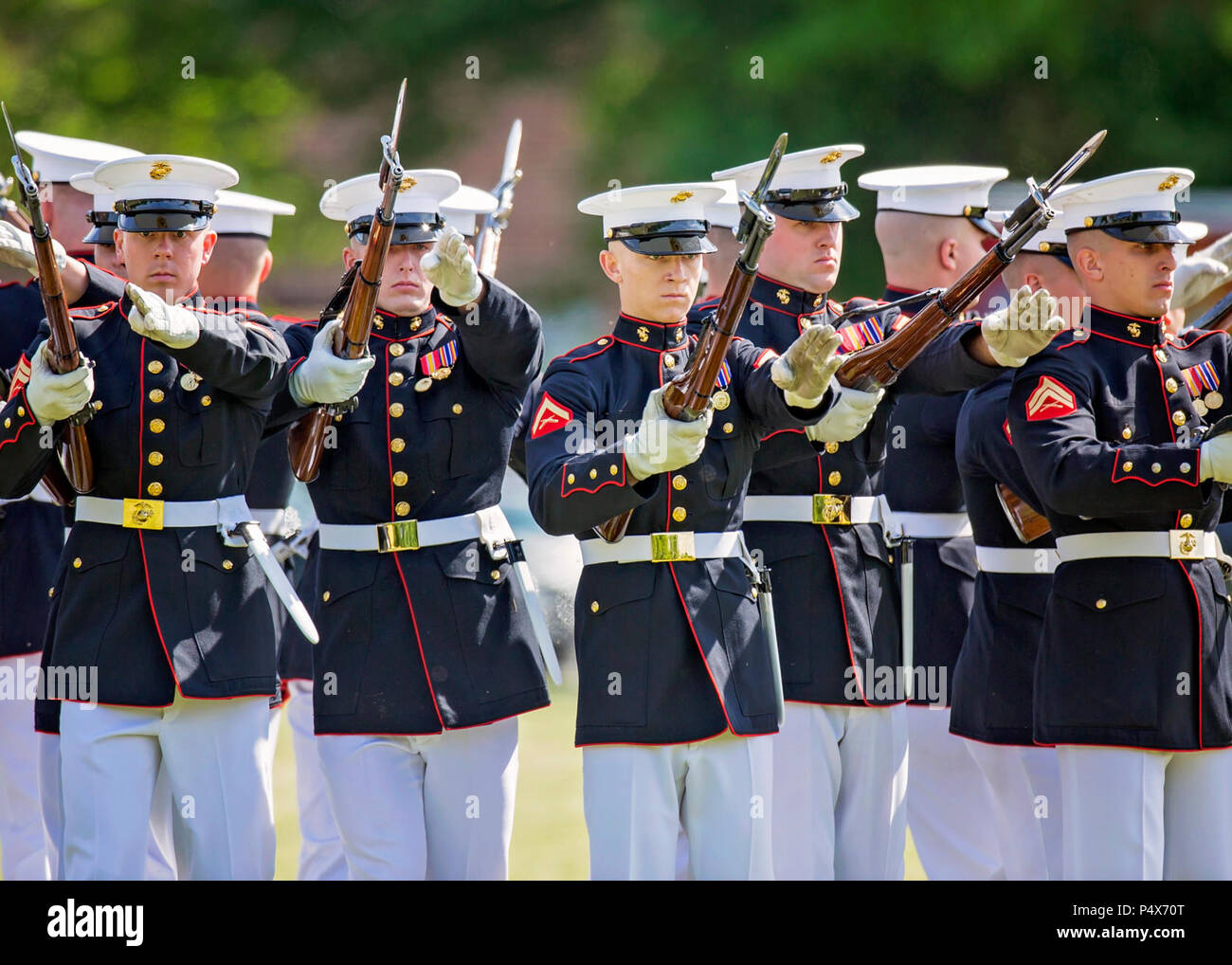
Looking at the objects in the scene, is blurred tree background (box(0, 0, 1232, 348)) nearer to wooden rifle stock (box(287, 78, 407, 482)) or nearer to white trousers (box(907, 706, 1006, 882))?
white trousers (box(907, 706, 1006, 882))

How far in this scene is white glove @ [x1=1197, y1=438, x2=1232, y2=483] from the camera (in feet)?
13.5

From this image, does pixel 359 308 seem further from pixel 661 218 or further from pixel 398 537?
pixel 661 218

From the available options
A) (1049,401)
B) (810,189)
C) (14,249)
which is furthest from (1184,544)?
(14,249)

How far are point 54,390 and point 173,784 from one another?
0.95 m

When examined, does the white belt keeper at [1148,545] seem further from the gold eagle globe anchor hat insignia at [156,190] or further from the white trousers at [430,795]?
the gold eagle globe anchor hat insignia at [156,190]

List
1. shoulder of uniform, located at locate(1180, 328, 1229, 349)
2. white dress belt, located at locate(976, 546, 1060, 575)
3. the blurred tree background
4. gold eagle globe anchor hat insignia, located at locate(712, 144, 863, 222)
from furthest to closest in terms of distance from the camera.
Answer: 1. the blurred tree background
2. white dress belt, located at locate(976, 546, 1060, 575)
3. gold eagle globe anchor hat insignia, located at locate(712, 144, 863, 222)
4. shoulder of uniform, located at locate(1180, 328, 1229, 349)

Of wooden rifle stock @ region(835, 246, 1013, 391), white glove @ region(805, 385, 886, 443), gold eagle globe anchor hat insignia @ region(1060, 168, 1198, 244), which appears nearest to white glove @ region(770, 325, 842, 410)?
white glove @ region(805, 385, 886, 443)

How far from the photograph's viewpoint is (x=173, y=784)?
4430 mm

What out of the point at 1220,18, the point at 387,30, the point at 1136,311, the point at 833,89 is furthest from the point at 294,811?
the point at 387,30

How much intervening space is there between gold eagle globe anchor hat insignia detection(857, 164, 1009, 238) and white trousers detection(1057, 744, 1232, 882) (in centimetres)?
193

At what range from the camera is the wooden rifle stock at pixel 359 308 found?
4.27 metres

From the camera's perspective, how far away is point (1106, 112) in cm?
1339

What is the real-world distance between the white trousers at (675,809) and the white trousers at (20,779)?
2047mm

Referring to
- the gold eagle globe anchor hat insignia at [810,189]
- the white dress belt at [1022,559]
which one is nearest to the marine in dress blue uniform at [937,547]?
the white dress belt at [1022,559]
